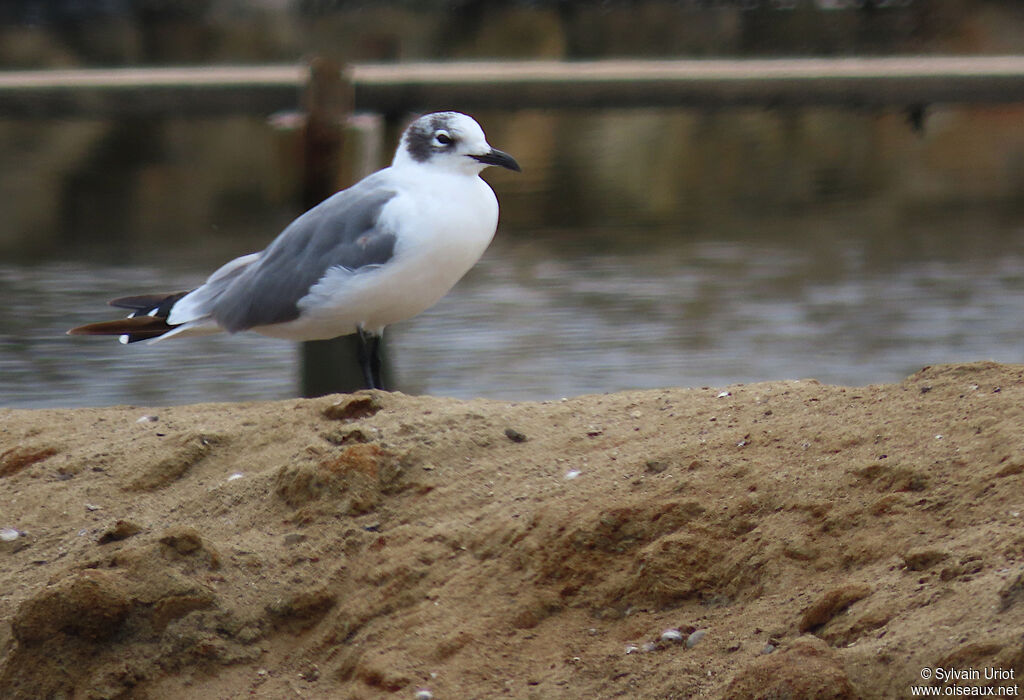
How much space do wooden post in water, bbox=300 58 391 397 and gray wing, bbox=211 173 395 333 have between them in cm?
126

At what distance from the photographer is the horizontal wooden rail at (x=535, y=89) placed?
17.7 ft

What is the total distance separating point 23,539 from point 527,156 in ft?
27.6

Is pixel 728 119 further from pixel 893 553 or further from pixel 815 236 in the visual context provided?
pixel 893 553

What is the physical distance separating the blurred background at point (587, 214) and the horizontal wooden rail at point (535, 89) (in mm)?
120

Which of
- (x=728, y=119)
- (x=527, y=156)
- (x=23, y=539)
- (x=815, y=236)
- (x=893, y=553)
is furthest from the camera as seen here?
(x=728, y=119)

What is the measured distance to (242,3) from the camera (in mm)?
13945

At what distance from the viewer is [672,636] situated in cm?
228

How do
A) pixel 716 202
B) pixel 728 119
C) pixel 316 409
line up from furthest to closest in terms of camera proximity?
pixel 728 119 → pixel 716 202 → pixel 316 409

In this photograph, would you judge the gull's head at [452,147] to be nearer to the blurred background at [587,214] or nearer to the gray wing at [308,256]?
the gray wing at [308,256]

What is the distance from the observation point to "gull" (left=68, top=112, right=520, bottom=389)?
374 cm

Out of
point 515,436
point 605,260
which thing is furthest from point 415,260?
point 605,260

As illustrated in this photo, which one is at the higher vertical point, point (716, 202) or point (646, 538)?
point (646, 538)

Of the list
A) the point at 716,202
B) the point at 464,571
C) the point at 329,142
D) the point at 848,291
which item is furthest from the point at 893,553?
the point at 716,202

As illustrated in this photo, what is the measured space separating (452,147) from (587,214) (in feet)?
16.3
